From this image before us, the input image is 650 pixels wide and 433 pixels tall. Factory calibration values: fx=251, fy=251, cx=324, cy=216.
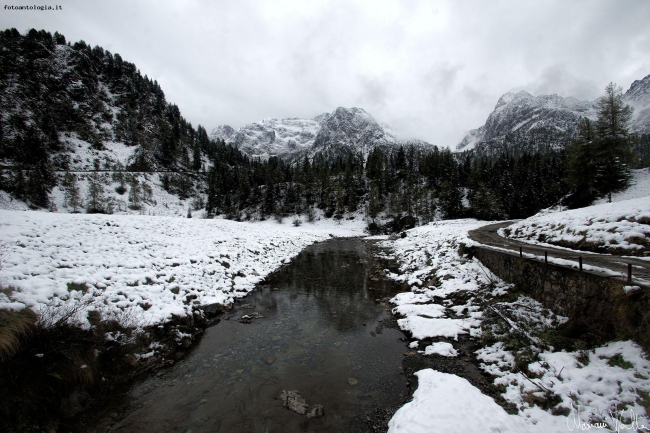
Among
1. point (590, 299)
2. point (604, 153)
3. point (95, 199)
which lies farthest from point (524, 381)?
point (95, 199)

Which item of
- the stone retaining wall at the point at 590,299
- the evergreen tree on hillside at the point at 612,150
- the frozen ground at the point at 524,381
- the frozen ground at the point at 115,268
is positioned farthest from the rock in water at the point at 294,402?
the evergreen tree on hillside at the point at 612,150

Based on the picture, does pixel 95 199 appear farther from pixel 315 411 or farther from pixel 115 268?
pixel 315 411

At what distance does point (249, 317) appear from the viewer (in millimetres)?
12289

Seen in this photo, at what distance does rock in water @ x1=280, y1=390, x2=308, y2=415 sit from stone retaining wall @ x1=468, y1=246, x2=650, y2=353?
26.1 ft

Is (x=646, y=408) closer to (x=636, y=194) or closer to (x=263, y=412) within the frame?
(x=263, y=412)

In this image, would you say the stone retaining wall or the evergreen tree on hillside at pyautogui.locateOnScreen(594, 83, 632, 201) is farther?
the evergreen tree on hillside at pyautogui.locateOnScreen(594, 83, 632, 201)

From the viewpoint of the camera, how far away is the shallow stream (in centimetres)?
616

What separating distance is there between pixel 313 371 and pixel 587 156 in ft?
157

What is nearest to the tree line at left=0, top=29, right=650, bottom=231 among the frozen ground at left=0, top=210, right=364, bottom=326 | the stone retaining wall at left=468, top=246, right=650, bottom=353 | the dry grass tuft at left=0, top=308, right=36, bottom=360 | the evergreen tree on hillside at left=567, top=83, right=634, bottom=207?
the evergreen tree on hillside at left=567, top=83, right=634, bottom=207

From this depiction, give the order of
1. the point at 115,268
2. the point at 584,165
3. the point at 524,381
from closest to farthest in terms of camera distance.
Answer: the point at 524,381 < the point at 115,268 < the point at 584,165

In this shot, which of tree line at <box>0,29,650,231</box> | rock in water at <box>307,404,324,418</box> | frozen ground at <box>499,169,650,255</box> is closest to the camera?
rock in water at <box>307,404,324,418</box>

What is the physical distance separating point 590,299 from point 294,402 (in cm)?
913

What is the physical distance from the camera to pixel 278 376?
7.85m

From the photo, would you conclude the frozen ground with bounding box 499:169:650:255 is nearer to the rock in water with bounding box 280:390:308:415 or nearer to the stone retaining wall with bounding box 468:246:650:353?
the stone retaining wall with bounding box 468:246:650:353
